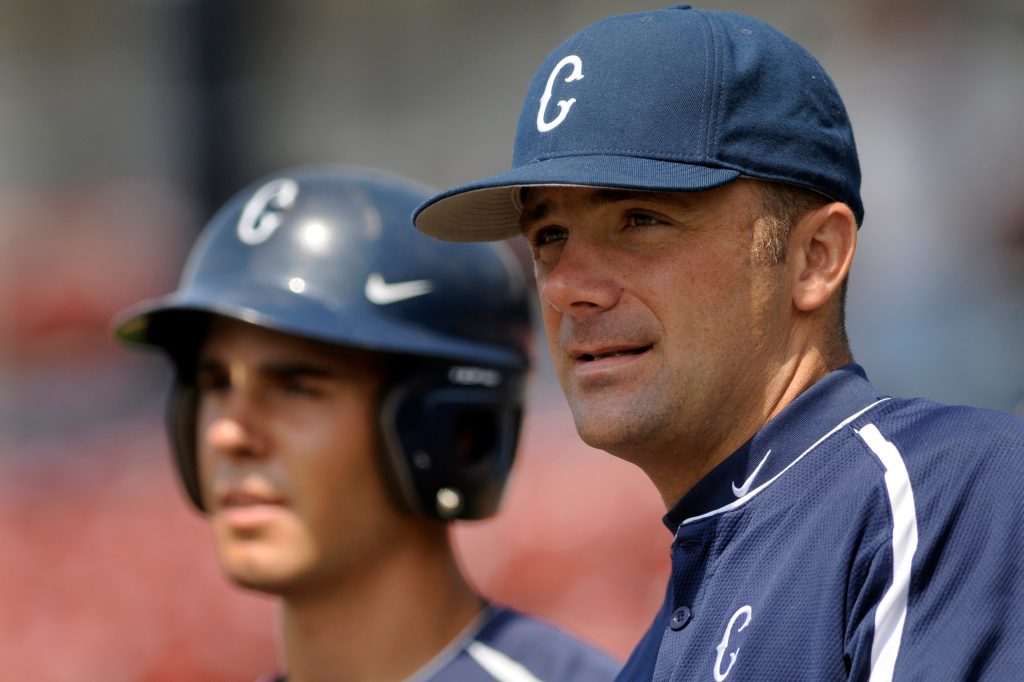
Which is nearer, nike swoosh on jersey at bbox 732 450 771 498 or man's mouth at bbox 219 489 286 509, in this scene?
nike swoosh on jersey at bbox 732 450 771 498

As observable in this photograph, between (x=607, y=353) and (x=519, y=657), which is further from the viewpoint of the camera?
(x=519, y=657)

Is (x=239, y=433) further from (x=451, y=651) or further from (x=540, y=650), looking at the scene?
(x=540, y=650)

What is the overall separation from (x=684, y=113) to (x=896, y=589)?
638 mm

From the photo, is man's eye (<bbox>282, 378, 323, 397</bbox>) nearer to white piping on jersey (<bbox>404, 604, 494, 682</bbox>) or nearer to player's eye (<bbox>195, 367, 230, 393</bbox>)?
player's eye (<bbox>195, 367, 230, 393</bbox>)

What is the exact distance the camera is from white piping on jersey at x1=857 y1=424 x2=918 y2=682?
1.31 metres

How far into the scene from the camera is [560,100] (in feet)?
5.79

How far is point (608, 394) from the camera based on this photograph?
1721 mm

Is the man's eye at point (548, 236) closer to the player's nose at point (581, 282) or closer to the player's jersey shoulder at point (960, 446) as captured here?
the player's nose at point (581, 282)

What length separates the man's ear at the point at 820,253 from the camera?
5.66 ft

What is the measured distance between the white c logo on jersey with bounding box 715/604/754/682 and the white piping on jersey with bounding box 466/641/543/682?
1.25 m

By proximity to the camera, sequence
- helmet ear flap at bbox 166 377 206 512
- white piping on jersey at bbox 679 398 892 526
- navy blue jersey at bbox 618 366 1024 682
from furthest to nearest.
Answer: helmet ear flap at bbox 166 377 206 512, white piping on jersey at bbox 679 398 892 526, navy blue jersey at bbox 618 366 1024 682

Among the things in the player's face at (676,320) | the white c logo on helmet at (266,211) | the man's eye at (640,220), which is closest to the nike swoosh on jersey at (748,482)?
the player's face at (676,320)

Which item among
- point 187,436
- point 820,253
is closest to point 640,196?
point 820,253

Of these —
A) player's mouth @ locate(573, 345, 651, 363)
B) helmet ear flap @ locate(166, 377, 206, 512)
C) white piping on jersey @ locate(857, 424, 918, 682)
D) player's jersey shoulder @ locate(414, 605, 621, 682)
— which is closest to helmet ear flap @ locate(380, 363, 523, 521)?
player's jersey shoulder @ locate(414, 605, 621, 682)
